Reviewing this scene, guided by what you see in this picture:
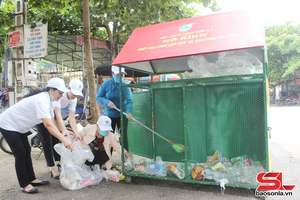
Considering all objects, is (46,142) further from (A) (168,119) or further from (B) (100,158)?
(A) (168,119)

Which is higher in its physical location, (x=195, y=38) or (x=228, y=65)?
(x=195, y=38)

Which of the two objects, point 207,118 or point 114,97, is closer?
point 207,118

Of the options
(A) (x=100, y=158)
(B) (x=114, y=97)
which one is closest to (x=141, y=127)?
(B) (x=114, y=97)

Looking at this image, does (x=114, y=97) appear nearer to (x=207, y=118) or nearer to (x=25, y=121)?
(x=25, y=121)

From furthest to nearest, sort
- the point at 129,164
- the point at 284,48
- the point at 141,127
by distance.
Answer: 1. the point at 284,48
2. the point at 141,127
3. the point at 129,164

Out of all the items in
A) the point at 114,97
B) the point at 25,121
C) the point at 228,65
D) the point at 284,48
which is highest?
the point at 284,48

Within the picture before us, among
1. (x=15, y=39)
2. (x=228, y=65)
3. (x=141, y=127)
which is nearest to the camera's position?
(x=228, y=65)

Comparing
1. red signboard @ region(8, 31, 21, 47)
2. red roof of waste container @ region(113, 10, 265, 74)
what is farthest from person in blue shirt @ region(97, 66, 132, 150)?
red signboard @ region(8, 31, 21, 47)

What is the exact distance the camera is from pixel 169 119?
151 inches

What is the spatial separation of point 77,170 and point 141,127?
4.84 ft

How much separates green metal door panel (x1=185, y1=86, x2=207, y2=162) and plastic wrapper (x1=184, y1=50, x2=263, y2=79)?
1.56 ft

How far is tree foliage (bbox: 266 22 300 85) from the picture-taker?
2111cm

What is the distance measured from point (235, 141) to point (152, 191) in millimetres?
1531

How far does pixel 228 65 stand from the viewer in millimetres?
3008
